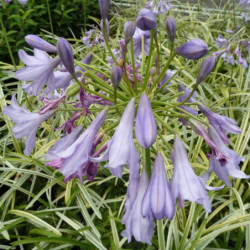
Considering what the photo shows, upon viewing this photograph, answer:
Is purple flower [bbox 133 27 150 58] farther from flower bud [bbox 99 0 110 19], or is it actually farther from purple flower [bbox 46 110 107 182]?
purple flower [bbox 46 110 107 182]

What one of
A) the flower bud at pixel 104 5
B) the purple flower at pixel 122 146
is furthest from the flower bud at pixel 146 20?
the purple flower at pixel 122 146

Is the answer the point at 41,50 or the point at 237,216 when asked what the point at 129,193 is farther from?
the point at 237,216

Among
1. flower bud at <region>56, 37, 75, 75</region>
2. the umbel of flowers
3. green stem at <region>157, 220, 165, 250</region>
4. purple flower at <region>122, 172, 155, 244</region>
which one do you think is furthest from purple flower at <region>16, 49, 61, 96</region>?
green stem at <region>157, 220, 165, 250</region>

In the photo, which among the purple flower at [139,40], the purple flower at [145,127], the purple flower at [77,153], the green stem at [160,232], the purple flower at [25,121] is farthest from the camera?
the green stem at [160,232]

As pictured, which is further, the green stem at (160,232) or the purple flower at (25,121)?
the green stem at (160,232)

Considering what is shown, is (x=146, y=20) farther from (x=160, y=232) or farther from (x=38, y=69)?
(x=160, y=232)

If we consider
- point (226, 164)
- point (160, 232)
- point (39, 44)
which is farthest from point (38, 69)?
point (160, 232)

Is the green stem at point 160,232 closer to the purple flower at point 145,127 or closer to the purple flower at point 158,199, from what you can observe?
the purple flower at point 158,199
